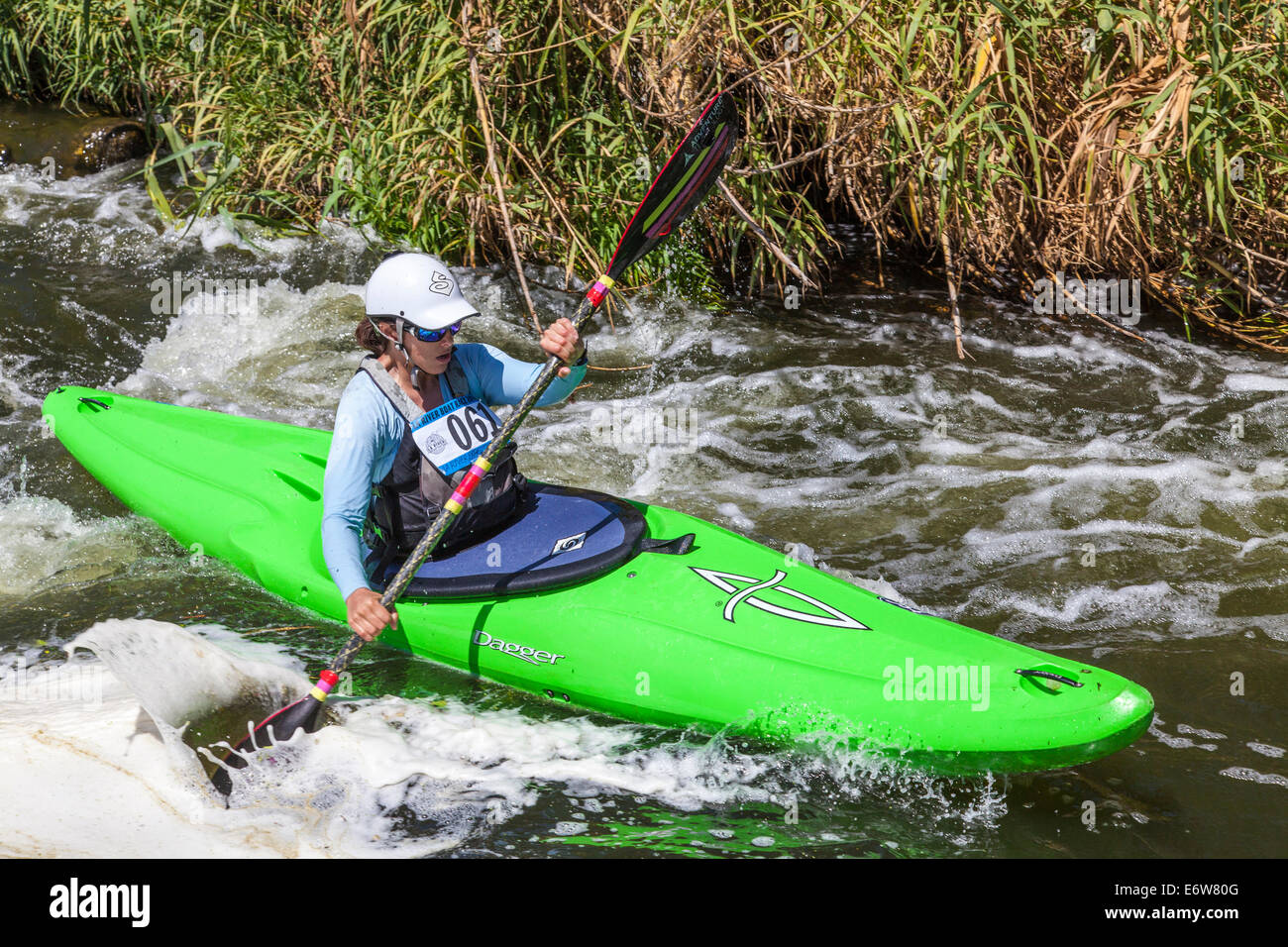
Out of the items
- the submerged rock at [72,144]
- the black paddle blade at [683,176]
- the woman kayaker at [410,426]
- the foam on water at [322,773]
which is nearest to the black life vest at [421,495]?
the woman kayaker at [410,426]

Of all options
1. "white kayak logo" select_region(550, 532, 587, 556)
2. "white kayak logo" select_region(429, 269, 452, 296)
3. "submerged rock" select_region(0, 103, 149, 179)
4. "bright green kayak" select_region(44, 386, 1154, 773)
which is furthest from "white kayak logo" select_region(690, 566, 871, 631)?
"submerged rock" select_region(0, 103, 149, 179)

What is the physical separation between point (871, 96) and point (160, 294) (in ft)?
11.3

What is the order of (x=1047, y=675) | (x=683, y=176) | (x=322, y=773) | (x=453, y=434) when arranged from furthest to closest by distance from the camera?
(x=683, y=176) < (x=453, y=434) < (x=322, y=773) < (x=1047, y=675)

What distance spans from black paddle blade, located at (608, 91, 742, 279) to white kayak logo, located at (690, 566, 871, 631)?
3.17 feet

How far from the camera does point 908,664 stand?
258cm

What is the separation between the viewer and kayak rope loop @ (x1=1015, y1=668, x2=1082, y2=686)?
8.15 ft

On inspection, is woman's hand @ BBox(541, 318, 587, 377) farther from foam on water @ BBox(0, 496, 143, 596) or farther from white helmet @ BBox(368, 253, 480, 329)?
foam on water @ BBox(0, 496, 143, 596)

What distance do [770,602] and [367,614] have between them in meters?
0.93

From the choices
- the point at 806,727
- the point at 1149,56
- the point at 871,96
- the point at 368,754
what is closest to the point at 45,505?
the point at 368,754

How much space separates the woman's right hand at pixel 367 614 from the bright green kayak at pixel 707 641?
32 cm

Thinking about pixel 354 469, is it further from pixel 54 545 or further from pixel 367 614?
pixel 54 545

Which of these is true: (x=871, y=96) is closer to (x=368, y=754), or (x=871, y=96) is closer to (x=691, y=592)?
(x=691, y=592)

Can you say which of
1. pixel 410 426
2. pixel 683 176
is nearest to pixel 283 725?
pixel 410 426

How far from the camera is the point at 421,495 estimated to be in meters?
2.85
